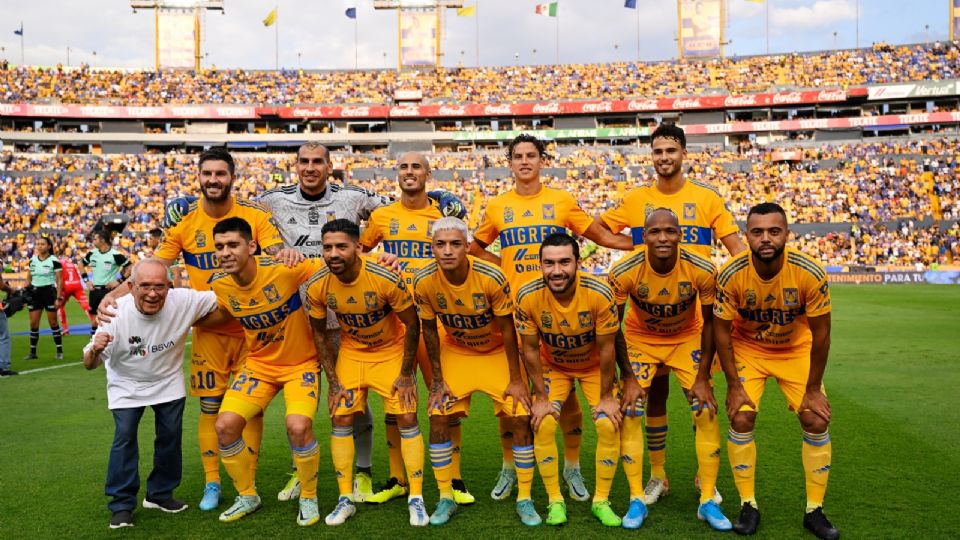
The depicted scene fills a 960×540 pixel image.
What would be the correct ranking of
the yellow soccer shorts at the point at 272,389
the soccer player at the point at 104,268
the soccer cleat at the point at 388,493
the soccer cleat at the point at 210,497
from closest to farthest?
the yellow soccer shorts at the point at 272,389
the soccer cleat at the point at 210,497
the soccer cleat at the point at 388,493
the soccer player at the point at 104,268

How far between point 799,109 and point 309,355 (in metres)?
54.4

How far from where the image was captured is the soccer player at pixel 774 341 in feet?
15.3

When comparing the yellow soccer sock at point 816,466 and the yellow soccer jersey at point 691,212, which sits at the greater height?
the yellow soccer jersey at point 691,212

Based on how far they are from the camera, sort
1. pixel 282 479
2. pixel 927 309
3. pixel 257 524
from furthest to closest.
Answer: pixel 927 309 → pixel 282 479 → pixel 257 524

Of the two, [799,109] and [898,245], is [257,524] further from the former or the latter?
[799,109]

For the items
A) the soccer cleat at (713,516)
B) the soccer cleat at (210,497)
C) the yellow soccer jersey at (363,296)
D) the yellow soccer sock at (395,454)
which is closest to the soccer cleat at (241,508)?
the soccer cleat at (210,497)

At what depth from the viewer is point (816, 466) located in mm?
4754

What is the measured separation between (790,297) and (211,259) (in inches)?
178

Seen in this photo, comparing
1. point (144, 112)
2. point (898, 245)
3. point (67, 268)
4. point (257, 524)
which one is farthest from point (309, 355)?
point (144, 112)

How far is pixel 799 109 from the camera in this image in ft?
170

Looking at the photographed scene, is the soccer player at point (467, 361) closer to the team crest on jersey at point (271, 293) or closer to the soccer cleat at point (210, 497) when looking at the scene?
the team crest on jersey at point (271, 293)

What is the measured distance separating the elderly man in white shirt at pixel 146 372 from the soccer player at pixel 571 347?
8.46 ft

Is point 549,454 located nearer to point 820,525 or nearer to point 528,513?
point 528,513

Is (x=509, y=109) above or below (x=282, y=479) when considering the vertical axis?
above
